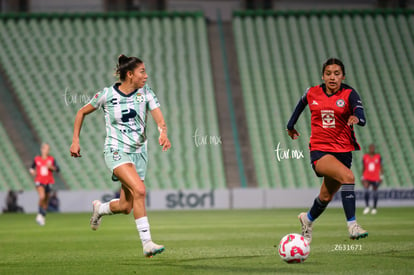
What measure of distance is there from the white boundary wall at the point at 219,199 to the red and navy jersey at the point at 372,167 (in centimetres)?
298

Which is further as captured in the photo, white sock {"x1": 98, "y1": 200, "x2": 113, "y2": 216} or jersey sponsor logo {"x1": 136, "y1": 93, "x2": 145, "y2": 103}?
white sock {"x1": 98, "y1": 200, "x2": 113, "y2": 216}

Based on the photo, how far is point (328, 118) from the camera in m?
9.04

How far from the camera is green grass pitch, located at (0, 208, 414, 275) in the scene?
24.9 feet

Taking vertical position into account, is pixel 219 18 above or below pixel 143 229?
above

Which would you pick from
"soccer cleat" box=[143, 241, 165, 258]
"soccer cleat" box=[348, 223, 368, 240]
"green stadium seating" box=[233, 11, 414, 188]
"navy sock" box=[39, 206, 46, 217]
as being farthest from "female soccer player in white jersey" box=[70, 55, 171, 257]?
"green stadium seating" box=[233, 11, 414, 188]

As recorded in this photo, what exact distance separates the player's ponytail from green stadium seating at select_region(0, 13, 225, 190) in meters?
17.8

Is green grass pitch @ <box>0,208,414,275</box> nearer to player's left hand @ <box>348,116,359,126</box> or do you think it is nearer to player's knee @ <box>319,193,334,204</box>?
player's knee @ <box>319,193,334,204</box>

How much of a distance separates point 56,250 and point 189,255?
2176mm

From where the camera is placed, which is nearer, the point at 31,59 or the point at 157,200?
the point at 157,200

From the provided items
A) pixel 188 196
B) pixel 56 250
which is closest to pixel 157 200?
pixel 188 196

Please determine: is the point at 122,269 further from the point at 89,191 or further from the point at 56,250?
the point at 89,191

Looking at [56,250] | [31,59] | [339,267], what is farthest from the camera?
[31,59]

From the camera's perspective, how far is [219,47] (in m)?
31.7

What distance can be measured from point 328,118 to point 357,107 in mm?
483
